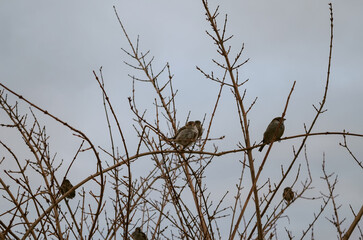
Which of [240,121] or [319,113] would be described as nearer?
[319,113]

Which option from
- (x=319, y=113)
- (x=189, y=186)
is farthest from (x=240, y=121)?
(x=189, y=186)

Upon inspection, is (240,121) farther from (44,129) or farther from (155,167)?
(44,129)

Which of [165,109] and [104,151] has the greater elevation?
[165,109]

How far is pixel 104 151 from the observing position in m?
3.33

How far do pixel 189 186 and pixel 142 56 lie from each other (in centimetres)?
244

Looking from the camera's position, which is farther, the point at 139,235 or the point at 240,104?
the point at 139,235

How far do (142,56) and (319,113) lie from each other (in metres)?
3.59

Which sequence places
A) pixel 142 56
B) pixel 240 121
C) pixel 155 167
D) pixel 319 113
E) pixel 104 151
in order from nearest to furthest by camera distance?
pixel 319 113, pixel 240 121, pixel 104 151, pixel 155 167, pixel 142 56

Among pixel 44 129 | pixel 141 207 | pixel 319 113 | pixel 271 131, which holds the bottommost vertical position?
pixel 319 113

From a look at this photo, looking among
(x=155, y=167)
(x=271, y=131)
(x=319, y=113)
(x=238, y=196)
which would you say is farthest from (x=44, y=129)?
(x=271, y=131)

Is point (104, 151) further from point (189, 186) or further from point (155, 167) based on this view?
point (155, 167)

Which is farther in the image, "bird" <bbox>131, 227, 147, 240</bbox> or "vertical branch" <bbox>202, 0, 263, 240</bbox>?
"bird" <bbox>131, 227, 147, 240</bbox>

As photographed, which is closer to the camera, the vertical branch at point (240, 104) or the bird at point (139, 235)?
the vertical branch at point (240, 104)

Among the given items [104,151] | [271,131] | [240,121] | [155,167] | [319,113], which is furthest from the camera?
[271,131]
